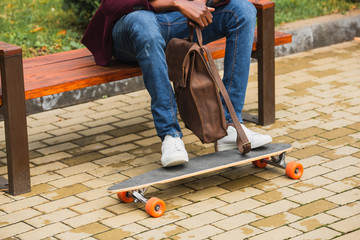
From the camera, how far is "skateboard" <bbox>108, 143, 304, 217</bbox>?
11.6 feet

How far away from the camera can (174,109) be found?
390 cm

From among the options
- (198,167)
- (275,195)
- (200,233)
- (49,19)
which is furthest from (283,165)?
(49,19)

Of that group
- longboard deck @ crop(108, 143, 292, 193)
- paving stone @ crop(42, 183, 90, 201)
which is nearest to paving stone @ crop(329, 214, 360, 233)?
longboard deck @ crop(108, 143, 292, 193)

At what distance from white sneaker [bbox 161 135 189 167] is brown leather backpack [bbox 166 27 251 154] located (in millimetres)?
123

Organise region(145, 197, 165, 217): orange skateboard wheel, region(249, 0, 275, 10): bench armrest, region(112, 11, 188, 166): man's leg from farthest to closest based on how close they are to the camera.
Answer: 1. region(249, 0, 275, 10): bench armrest
2. region(112, 11, 188, 166): man's leg
3. region(145, 197, 165, 217): orange skateboard wheel

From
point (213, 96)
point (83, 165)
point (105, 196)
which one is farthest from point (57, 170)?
point (213, 96)

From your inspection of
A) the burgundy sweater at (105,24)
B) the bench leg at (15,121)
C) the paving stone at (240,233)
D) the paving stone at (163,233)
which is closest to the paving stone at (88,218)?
the paving stone at (163,233)

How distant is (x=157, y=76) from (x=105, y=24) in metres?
0.63

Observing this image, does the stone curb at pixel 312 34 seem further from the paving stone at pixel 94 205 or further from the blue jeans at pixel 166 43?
the paving stone at pixel 94 205

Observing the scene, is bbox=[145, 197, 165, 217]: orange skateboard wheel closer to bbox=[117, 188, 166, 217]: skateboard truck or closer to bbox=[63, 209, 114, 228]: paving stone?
bbox=[117, 188, 166, 217]: skateboard truck

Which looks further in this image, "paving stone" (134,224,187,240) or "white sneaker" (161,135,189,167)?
"white sneaker" (161,135,189,167)

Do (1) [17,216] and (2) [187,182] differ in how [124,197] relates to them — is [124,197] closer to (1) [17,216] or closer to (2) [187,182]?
(2) [187,182]

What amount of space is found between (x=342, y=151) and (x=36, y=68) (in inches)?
78.4

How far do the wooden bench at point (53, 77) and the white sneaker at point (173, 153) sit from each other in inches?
25.2
